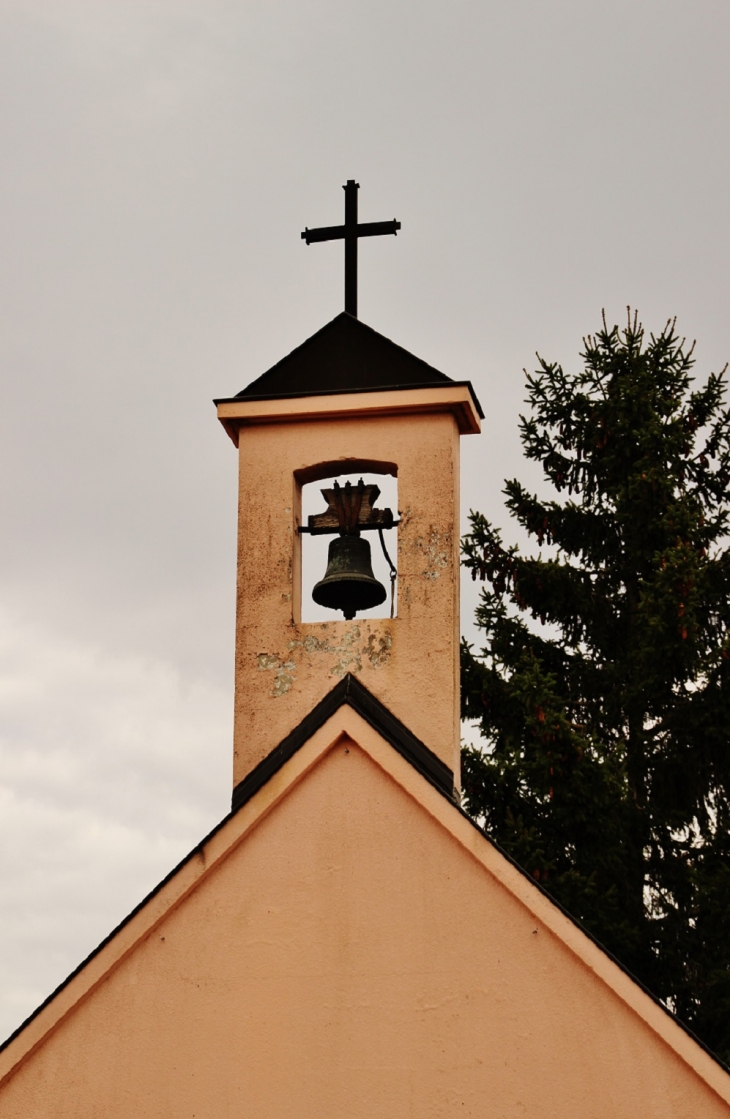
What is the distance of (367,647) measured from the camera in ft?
26.9

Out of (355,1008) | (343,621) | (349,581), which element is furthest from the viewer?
(349,581)

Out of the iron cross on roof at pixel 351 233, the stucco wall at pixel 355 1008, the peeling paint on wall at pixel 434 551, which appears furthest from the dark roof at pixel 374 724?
the iron cross on roof at pixel 351 233

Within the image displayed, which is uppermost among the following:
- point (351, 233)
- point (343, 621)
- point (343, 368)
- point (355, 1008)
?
point (351, 233)

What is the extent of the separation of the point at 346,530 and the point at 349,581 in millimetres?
299

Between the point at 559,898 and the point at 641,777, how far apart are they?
2.07 metres

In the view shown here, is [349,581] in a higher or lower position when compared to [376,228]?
lower

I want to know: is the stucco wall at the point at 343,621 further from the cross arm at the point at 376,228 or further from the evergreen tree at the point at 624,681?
the evergreen tree at the point at 624,681

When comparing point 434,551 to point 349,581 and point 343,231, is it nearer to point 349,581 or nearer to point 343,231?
point 349,581

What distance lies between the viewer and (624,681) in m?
14.9

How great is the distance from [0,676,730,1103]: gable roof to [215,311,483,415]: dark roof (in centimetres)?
199

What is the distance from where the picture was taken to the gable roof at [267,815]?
664 cm

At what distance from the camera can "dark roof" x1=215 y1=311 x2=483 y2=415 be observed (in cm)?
873

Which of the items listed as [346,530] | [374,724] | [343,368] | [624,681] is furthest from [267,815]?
[624,681]

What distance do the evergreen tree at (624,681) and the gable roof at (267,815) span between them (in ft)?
18.6
